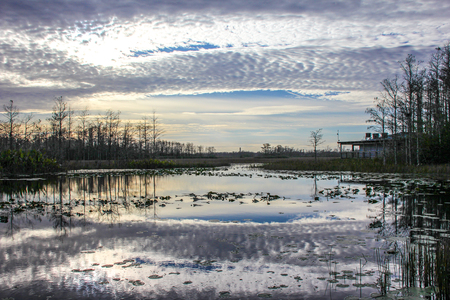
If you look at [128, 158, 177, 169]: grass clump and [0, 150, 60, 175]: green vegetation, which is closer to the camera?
[0, 150, 60, 175]: green vegetation

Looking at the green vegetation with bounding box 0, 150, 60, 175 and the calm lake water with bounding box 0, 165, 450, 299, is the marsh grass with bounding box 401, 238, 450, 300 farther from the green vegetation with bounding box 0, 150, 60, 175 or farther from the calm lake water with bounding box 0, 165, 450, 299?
the green vegetation with bounding box 0, 150, 60, 175

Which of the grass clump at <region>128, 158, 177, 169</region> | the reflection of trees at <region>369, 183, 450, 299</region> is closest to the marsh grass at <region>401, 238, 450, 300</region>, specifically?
the reflection of trees at <region>369, 183, 450, 299</region>

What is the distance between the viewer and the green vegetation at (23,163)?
2923 cm

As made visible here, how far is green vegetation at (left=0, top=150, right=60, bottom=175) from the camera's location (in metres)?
29.2

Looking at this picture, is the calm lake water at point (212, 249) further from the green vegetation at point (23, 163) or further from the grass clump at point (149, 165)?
the grass clump at point (149, 165)

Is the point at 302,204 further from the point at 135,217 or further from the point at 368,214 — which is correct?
the point at 135,217

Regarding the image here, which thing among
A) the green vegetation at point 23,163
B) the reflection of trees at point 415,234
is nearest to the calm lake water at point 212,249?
the reflection of trees at point 415,234

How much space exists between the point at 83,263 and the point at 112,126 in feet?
201

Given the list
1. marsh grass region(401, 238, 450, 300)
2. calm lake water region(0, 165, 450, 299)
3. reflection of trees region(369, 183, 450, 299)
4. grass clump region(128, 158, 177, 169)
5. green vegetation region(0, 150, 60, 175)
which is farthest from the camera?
grass clump region(128, 158, 177, 169)

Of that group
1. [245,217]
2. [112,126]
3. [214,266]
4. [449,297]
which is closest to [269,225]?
[245,217]

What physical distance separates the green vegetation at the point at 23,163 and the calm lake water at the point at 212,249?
20.8 meters

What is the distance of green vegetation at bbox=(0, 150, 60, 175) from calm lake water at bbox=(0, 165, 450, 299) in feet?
68.2

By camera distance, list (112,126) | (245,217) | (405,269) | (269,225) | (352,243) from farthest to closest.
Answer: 1. (112,126)
2. (245,217)
3. (269,225)
4. (352,243)
5. (405,269)

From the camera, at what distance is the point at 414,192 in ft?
51.4
